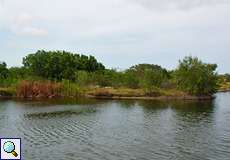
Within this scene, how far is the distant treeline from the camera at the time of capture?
107m

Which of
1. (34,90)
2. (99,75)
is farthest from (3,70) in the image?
(34,90)

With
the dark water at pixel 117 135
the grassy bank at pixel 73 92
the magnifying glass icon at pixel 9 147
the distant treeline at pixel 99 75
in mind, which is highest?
the distant treeline at pixel 99 75

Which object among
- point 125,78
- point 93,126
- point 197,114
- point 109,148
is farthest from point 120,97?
point 109,148

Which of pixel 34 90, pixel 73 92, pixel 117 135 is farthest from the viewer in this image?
pixel 73 92

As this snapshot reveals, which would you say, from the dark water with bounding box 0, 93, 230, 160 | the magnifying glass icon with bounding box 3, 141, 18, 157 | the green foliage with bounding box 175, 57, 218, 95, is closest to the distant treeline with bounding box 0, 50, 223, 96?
the green foliage with bounding box 175, 57, 218, 95

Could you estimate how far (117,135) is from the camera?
4081 cm

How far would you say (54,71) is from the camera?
132 m

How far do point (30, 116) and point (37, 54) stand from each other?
268ft

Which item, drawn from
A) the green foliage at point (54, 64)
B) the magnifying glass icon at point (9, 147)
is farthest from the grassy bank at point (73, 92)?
the magnifying glass icon at point (9, 147)

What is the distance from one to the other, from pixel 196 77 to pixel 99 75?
3155 cm

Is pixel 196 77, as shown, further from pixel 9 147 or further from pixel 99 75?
pixel 9 147

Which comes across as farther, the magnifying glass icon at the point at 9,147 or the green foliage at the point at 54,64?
the green foliage at the point at 54,64

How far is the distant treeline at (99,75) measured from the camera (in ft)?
352

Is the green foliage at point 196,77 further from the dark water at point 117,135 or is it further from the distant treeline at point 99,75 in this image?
the dark water at point 117,135
